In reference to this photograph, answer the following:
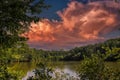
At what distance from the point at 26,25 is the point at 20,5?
808 mm

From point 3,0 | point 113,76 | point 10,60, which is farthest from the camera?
point 113,76

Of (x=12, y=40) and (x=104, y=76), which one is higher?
(x=12, y=40)

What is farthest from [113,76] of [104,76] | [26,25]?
[26,25]

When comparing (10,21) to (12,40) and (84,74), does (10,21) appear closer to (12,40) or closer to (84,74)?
(12,40)

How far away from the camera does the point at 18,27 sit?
11.8m

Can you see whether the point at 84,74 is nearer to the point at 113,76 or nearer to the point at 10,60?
the point at 113,76

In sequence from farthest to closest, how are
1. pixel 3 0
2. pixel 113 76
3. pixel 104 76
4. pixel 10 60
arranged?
pixel 104 76 → pixel 113 76 → pixel 10 60 → pixel 3 0

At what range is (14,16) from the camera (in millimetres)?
11516

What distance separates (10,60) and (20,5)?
817cm

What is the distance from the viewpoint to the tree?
11336 mm

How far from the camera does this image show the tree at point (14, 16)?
11336mm

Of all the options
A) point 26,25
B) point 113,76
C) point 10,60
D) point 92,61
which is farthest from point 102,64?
point 26,25

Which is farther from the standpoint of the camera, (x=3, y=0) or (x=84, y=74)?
(x=84, y=74)

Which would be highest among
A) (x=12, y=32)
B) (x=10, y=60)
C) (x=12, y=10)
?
(x=12, y=10)
